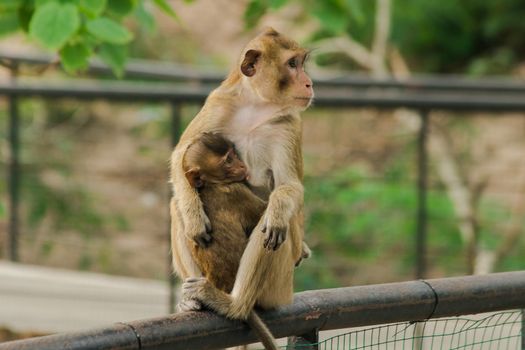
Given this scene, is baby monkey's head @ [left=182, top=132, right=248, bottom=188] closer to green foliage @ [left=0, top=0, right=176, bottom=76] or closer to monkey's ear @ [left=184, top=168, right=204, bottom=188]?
monkey's ear @ [left=184, top=168, right=204, bottom=188]

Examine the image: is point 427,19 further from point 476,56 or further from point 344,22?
point 344,22

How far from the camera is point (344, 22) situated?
5359mm

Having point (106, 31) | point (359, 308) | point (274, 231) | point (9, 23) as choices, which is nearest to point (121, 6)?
point (106, 31)

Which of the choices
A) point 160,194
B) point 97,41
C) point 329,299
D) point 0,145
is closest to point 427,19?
point 160,194

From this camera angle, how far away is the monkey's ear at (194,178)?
4203 mm

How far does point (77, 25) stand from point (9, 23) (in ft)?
2.38

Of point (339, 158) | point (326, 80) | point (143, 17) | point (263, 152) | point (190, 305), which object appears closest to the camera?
point (190, 305)

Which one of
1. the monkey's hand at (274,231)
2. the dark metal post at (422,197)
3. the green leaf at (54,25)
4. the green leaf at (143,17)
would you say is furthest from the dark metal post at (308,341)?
the dark metal post at (422,197)

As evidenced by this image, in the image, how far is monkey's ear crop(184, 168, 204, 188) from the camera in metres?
4.20

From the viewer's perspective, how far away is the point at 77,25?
4.44m

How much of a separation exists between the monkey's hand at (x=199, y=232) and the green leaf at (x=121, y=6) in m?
1.21

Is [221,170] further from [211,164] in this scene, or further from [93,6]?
[93,6]

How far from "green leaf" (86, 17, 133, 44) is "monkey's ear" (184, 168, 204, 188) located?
29.0 inches

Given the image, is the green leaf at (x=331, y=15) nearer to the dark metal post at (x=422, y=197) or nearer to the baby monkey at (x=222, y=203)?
the baby monkey at (x=222, y=203)
